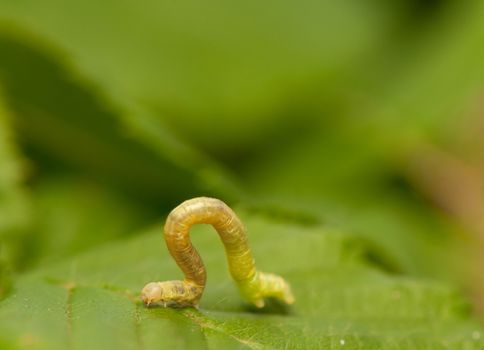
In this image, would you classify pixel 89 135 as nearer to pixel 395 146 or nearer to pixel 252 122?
pixel 252 122

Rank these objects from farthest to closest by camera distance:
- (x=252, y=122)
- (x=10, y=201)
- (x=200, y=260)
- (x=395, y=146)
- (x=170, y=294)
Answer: (x=252, y=122)
(x=395, y=146)
(x=10, y=201)
(x=200, y=260)
(x=170, y=294)

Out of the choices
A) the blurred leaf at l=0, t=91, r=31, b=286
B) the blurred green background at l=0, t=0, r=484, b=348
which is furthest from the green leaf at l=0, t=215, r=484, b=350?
the blurred leaf at l=0, t=91, r=31, b=286

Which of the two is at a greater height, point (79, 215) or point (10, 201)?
point (79, 215)

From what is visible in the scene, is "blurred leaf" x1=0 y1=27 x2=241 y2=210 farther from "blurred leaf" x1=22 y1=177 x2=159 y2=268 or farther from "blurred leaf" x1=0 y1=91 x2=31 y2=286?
"blurred leaf" x1=0 y1=91 x2=31 y2=286

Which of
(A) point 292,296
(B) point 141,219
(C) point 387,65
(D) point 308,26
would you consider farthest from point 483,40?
(A) point 292,296

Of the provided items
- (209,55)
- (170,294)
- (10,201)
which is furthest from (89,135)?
(209,55)

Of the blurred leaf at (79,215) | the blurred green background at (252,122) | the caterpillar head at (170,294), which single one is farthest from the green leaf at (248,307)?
the blurred leaf at (79,215)
